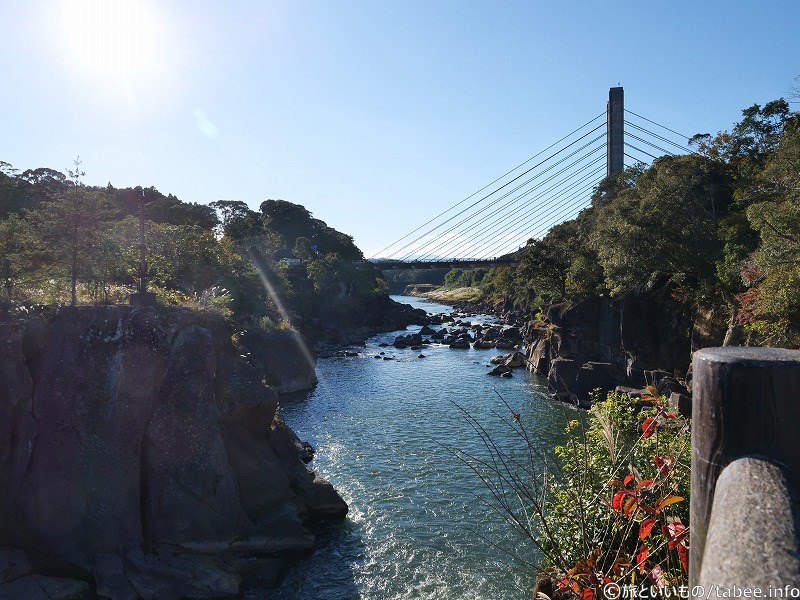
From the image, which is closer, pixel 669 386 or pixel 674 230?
pixel 669 386

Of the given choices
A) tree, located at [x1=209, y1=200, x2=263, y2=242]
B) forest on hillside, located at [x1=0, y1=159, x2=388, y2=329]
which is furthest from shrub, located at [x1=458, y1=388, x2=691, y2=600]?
tree, located at [x1=209, y1=200, x2=263, y2=242]

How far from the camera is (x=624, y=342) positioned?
32.8 meters

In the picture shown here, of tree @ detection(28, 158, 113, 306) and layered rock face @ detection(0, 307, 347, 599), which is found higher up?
tree @ detection(28, 158, 113, 306)

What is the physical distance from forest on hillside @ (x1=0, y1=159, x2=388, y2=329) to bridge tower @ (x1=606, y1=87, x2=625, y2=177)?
33.8 m

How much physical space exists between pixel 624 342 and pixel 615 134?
29512 mm

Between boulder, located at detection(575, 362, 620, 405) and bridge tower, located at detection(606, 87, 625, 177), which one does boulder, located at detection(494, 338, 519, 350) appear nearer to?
bridge tower, located at detection(606, 87, 625, 177)

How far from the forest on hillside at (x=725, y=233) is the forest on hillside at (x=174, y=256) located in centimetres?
1971

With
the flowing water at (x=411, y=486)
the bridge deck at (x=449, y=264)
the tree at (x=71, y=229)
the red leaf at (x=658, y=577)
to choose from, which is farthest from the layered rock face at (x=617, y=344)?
the bridge deck at (x=449, y=264)

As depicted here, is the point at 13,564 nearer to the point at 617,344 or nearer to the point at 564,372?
the point at 564,372

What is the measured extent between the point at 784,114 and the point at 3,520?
39.7m

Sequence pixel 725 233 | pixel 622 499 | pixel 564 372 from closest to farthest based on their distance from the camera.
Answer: pixel 622 499 < pixel 725 233 < pixel 564 372

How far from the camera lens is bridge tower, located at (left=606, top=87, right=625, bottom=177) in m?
53.8

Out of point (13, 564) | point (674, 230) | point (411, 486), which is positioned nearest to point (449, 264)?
point (674, 230)

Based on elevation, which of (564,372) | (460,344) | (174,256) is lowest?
(564,372)
